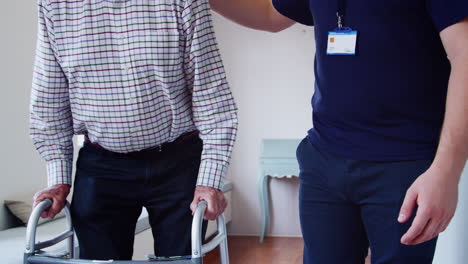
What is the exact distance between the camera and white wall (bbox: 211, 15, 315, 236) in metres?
5.07

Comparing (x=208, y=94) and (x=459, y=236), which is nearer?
(x=208, y=94)

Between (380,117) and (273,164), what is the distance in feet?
12.3

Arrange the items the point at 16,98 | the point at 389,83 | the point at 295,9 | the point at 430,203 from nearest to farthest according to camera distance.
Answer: the point at 430,203, the point at 389,83, the point at 295,9, the point at 16,98

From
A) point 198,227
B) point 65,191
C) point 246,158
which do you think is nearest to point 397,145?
point 198,227

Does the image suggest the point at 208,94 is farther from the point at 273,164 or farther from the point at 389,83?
the point at 273,164

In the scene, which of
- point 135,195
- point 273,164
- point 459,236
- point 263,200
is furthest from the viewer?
point 263,200

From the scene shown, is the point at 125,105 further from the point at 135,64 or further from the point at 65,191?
the point at 65,191

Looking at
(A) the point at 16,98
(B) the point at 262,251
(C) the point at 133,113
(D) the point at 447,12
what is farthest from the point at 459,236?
(B) the point at 262,251

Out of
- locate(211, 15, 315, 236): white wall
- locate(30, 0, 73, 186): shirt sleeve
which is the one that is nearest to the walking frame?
locate(30, 0, 73, 186): shirt sleeve

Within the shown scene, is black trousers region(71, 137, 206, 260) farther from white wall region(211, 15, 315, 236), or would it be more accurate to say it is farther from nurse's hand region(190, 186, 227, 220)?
white wall region(211, 15, 315, 236)

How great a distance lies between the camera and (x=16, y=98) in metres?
3.08

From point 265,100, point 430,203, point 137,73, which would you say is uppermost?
point 137,73

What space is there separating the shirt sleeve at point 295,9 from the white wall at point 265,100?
3.77m

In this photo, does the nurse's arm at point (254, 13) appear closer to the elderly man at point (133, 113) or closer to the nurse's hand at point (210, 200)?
the elderly man at point (133, 113)
